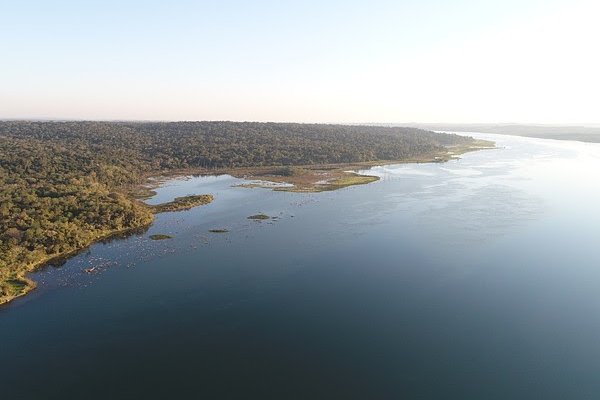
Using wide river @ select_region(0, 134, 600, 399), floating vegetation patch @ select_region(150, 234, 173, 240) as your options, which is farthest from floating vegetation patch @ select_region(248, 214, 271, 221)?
floating vegetation patch @ select_region(150, 234, 173, 240)

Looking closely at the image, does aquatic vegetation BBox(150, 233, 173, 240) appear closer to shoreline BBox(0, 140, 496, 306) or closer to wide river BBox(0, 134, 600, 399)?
wide river BBox(0, 134, 600, 399)

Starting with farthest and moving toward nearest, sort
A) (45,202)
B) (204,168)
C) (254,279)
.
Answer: (204,168) → (45,202) → (254,279)

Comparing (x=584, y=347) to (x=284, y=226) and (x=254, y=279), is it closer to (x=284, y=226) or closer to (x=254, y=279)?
(x=254, y=279)

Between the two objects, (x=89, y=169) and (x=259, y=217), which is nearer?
(x=259, y=217)

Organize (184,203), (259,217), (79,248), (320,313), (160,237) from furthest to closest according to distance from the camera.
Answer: (184,203)
(259,217)
(160,237)
(79,248)
(320,313)

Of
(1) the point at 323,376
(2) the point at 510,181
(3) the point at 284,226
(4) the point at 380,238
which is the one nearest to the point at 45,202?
(3) the point at 284,226

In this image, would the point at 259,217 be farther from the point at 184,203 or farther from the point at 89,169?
the point at 89,169

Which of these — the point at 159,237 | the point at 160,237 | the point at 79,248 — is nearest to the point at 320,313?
the point at 160,237
